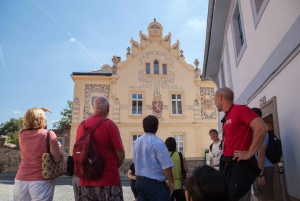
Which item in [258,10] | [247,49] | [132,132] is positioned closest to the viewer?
[258,10]

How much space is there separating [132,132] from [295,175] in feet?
53.2

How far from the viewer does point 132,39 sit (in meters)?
22.1

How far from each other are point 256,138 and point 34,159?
2687 mm

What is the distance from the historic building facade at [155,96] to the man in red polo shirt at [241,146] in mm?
16856

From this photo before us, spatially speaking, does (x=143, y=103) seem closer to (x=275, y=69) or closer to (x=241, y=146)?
(x=275, y=69)

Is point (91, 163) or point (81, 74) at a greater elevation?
point (81, 74)

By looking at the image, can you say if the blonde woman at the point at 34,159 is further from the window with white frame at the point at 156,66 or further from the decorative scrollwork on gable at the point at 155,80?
the window with white frame at the point at 156,66

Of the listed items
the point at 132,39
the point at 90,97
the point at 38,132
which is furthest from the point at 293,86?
the point at 132,39

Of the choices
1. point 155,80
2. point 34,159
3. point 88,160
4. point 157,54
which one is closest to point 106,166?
point 88,160

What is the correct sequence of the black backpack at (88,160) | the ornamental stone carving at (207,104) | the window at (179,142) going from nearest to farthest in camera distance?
the black backpack at (88,160)
the window at (179,142)
the ornamental stone carving at (207,104)

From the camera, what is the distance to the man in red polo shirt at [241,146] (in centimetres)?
249

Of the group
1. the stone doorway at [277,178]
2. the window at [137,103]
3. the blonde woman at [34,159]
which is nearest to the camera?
the blonde woman at [34,159]

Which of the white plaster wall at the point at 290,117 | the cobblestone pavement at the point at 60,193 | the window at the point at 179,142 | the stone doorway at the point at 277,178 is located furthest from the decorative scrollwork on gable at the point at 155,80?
the white plaster wall at the point at 290,117

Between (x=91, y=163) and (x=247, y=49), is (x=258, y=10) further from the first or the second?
(x=91, y=163)
